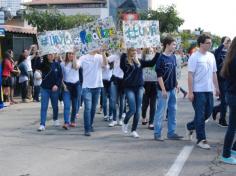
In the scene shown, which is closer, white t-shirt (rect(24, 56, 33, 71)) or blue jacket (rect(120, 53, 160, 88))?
blue jacket (rect(120, 53, 160, 88))

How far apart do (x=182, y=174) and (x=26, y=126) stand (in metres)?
5.63

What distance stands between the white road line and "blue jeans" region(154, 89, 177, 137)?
0.81 metres

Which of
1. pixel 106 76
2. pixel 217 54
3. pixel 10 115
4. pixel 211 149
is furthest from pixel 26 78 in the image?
pixel 211 149

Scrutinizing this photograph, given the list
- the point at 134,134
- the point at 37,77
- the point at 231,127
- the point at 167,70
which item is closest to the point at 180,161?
the point at 231,127

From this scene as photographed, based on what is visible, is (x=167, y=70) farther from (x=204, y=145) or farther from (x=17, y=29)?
(x=17, y=29)

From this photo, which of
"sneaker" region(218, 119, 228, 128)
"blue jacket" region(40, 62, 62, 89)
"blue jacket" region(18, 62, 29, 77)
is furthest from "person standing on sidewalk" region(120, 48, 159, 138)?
"blue jacket" region(18, 62, 29, 77)

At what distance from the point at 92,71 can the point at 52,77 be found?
111 centimetres

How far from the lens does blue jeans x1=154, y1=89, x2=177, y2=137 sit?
9.13 metres

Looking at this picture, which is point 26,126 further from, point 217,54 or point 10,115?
point 217,54

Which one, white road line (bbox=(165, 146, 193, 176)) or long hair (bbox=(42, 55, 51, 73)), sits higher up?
long hair (bbox=(42, 55, 51, 73))

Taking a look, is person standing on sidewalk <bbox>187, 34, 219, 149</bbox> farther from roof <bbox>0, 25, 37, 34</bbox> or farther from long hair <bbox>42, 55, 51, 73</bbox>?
roof <bbox>0, 25, 37, 34</bbox>

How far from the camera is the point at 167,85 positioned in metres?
9.09

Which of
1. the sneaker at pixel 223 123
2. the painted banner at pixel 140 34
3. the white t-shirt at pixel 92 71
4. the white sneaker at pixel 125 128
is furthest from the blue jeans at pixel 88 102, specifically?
the sneaker at pixel 223 123

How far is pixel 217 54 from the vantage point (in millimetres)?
10914
